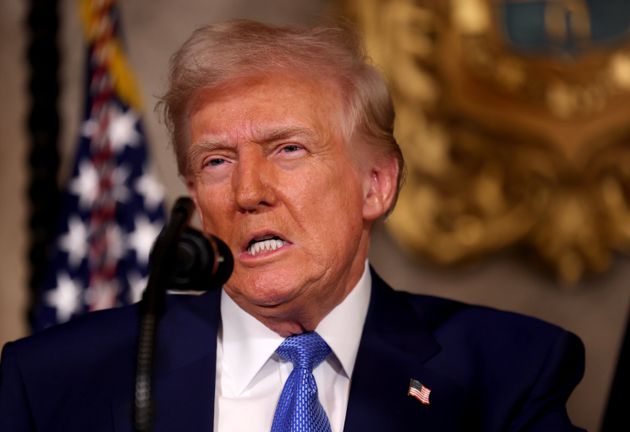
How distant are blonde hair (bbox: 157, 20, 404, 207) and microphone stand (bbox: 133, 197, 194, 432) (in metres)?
0.74

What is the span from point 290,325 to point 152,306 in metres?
0.74

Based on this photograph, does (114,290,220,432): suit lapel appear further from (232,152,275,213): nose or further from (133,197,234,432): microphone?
(133,197,234,432): microphone

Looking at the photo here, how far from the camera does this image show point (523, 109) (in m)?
4.12

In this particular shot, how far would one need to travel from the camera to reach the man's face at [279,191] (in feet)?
7.11

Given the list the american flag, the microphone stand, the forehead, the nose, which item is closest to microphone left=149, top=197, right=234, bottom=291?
the microphone stand

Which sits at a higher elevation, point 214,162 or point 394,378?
point 214,162

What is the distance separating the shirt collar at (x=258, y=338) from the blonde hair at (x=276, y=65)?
36cm

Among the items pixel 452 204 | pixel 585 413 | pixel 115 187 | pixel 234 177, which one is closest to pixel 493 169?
pixel 452 204

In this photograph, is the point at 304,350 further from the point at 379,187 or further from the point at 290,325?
the point at 379,187

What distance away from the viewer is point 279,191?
7.16 feet

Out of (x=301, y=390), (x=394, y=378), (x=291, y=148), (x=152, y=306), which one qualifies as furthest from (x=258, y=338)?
(x=152, y=306)

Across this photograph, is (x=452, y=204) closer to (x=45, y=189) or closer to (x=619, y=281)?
(x=619, y=281)

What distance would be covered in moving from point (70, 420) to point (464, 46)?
2.49 m

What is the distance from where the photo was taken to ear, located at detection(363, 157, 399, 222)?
2.40m
